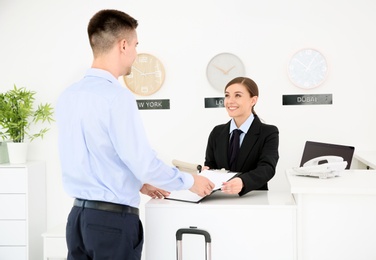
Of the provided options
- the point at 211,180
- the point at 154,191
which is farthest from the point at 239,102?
the point at 154,191

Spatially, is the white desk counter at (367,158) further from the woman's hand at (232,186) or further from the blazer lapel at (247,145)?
the woman's hand at (232,186)

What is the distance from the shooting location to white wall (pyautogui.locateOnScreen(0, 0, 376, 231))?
4.79m

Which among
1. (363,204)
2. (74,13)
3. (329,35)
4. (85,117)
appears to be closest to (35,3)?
(74,13)

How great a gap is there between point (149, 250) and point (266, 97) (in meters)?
2.88

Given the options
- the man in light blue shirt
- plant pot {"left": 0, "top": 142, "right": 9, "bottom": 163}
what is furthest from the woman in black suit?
plant pot {"left": 0, "top": 142, "right": 9, "bottom": 163}

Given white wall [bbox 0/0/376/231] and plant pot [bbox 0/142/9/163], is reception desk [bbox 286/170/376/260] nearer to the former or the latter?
white wall [bbox 0/0/376/231]

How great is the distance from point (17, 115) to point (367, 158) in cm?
332

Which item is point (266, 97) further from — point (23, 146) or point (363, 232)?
point (363, 232)

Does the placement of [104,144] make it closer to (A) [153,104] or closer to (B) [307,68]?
(A) [153,104]

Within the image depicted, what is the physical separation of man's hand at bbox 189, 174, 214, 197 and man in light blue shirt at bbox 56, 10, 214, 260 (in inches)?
6.5

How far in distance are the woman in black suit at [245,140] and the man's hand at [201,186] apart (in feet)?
1.39

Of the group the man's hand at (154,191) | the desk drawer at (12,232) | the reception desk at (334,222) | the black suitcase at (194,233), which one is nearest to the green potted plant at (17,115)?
the desk drawer at (12,232)

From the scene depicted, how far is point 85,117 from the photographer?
1961mm

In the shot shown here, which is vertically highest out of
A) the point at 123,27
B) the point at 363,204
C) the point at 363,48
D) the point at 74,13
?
the point at 74,13
